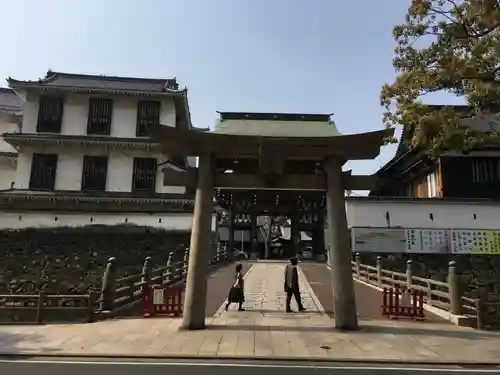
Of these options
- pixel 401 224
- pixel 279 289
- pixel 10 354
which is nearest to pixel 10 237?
pixel 279 289

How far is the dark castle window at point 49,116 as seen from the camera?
2980cm

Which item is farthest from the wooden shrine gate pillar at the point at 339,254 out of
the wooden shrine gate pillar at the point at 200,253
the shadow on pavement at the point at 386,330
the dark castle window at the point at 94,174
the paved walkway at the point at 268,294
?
the dark castle window at the point at 94,174

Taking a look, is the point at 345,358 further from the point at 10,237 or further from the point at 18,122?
the point at 18,122

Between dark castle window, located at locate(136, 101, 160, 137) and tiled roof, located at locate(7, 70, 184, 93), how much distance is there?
105 centimetres

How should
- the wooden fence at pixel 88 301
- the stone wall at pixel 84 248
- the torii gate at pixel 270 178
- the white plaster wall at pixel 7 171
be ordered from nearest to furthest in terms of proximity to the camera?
the torii gate at pixel 270 178
the wooden fence at pixel 88 301
the stone wall at pixel 84 248
the white plaster wall at pixel 7 171

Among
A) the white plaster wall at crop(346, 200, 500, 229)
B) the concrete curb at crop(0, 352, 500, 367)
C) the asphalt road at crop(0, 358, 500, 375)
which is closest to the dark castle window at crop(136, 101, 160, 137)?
the white plaster wall at crop(346, 200, 500, 229)

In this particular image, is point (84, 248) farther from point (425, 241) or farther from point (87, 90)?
point (425, 241)

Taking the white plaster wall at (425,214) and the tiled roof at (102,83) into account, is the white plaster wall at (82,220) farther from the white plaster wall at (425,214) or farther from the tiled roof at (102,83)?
the white plaster wall at (425,214)

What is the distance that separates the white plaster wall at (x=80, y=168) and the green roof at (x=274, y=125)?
48.1 feet

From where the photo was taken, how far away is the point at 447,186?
86.4 ft

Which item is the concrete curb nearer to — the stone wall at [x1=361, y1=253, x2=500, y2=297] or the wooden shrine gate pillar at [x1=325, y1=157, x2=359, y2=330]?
the wooden shrine gate pillar at [x1=325, y1=157, x2=359, y2=330]

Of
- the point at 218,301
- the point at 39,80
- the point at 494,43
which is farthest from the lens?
the point at 39,80

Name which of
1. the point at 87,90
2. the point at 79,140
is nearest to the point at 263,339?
the point at 79,140

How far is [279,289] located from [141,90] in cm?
1875
